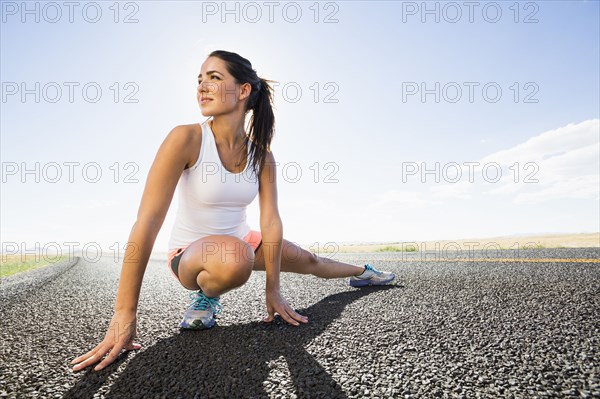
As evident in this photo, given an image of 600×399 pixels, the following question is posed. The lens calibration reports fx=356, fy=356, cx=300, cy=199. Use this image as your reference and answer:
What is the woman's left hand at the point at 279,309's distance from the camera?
2.47 m

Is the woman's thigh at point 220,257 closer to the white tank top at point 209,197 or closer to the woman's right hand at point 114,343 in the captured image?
the white tank top at point 209,197

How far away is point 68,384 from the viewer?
1589mm

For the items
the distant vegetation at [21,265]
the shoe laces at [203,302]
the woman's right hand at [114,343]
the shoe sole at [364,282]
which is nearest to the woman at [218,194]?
the shoe laces at [203,302]

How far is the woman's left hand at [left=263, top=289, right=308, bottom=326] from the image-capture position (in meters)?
2.47

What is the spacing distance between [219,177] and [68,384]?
4.74ft

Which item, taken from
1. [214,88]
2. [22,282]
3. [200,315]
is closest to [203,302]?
[200,315]

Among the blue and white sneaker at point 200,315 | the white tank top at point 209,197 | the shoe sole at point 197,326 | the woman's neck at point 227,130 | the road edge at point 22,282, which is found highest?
the woman's neck at point 227,130

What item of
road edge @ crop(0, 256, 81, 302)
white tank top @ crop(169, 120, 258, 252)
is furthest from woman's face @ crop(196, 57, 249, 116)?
road edge @ crop(0, 256, 81, 302)

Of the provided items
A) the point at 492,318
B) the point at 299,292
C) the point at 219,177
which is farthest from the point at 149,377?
the point at 299,292

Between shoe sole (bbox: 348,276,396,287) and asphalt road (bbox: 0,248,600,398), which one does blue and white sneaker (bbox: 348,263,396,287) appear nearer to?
shoe sole (bbox: 348,276,396,287)

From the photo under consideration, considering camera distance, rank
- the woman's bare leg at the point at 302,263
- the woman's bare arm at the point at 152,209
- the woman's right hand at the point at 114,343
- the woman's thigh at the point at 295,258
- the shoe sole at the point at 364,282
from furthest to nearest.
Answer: the shoe sole at the point at 364,282 < the woman's thigh at the point at 295,258 < the woman's bare leg at the point at 302,263 < the woman's bare arm at the point at 152,209 < the woman's right hand at the point at 114,343

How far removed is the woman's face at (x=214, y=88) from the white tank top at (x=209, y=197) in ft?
0.45

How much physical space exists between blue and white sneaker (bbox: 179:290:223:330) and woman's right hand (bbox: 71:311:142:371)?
434 mm

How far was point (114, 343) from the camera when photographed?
1854mm
